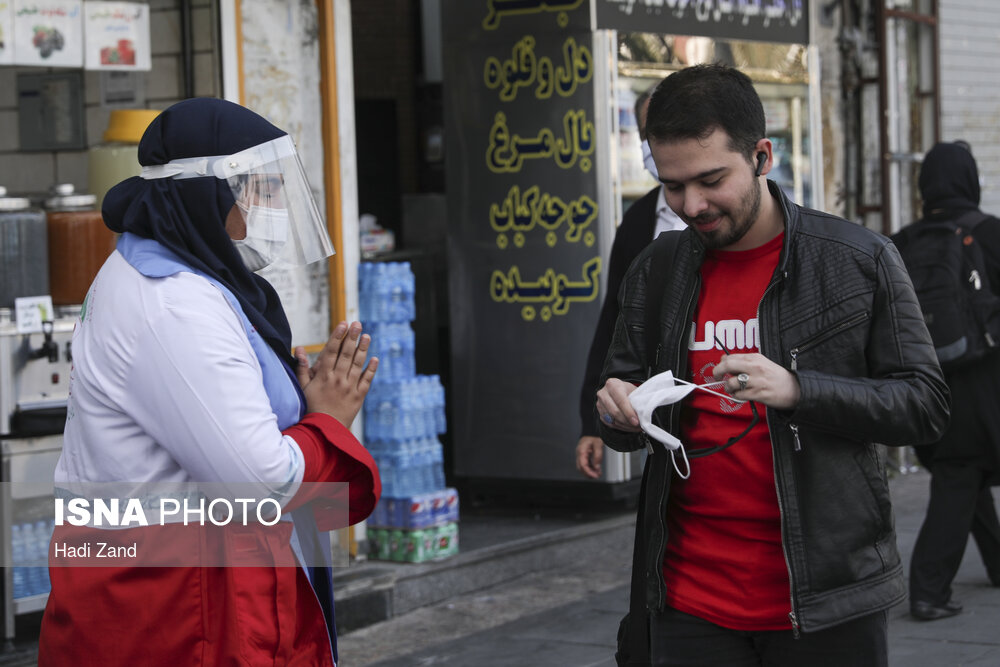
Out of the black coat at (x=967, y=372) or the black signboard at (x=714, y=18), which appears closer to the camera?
the black coat at (x=967, y=372)

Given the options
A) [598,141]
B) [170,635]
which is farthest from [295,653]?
[598,141]

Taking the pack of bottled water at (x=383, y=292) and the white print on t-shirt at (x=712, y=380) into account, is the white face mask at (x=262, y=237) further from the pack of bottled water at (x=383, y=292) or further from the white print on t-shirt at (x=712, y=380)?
the pack of bottled water at (x=383, y=292)

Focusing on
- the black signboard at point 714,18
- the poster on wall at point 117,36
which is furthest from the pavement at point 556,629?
the black signboard at point 714,18

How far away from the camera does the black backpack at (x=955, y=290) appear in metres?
5.90

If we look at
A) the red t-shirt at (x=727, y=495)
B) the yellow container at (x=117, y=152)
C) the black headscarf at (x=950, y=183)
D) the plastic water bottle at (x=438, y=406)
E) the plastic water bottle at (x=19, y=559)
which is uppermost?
the yellow container at (x=117, y=152)

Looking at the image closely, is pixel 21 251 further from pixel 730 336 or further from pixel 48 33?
pixel 730 336

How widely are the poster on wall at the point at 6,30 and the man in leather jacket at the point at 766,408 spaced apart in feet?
11.9

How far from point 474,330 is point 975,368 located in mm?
2922

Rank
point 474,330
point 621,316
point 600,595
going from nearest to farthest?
point 621,316 < point 600,595 < point 474,330

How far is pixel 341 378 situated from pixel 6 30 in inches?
137

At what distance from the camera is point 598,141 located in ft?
24.1

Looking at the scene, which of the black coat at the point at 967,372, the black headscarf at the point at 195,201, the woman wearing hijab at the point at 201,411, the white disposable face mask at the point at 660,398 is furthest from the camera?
the black coat at the point at 967,372

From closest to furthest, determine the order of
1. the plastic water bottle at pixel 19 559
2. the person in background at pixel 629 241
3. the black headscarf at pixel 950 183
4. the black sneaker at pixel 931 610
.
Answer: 1. the person in background at pixel 629 241
2. the plastic water bottle at pixel 19 559
3. the black sneaker at pixel 931 610
4. the black headscarf at pixel 950 183

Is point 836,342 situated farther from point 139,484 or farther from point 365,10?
point 365,10
